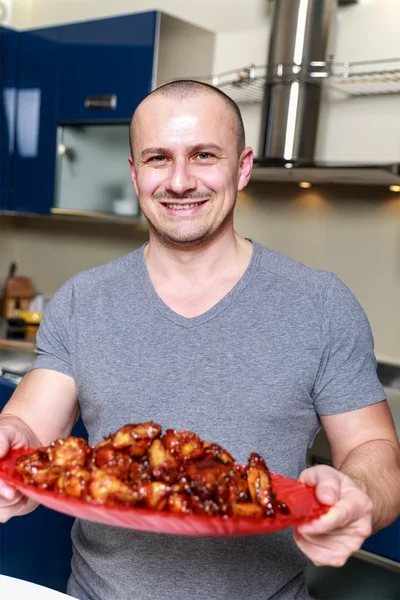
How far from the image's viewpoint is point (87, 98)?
3094 millimetres

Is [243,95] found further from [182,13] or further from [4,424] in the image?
[4,424]

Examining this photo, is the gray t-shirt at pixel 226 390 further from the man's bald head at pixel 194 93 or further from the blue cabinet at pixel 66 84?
the blue cabinet at pixel 66 84

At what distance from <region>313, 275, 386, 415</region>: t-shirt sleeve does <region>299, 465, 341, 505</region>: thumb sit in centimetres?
32

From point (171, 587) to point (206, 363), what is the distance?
0.37 m

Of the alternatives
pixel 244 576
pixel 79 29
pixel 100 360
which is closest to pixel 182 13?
pixel 79 29

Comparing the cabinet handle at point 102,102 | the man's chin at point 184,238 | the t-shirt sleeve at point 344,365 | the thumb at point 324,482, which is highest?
the cabinet handle at point 102,102

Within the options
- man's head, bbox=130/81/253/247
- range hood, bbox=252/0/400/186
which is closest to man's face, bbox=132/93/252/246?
man's head, bbox=130/81/253/247

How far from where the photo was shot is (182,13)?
321 centimetres

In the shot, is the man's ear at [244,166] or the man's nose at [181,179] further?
the man's ear at [244,166]

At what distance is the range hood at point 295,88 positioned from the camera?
2.52 meters

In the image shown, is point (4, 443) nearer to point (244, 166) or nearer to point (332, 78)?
point (244, 166)

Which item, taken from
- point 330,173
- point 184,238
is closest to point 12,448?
point 184,238

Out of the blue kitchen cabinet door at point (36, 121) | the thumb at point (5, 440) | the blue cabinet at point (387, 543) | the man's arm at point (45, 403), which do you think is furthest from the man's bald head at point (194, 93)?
the blue kitchen cabinet door at point (36, 121)

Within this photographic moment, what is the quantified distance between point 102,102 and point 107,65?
14 cm
